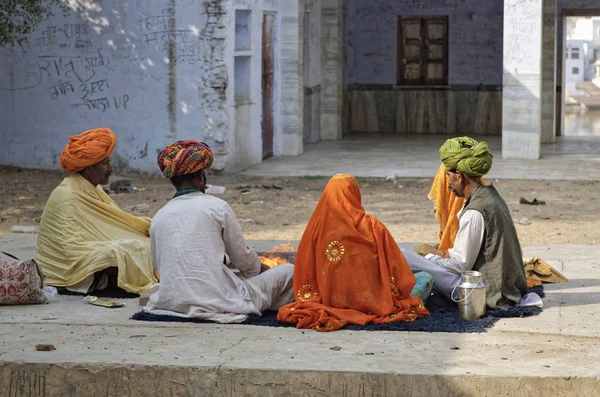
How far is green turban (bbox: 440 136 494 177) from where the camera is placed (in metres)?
6.27

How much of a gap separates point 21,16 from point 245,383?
1092 centimetres

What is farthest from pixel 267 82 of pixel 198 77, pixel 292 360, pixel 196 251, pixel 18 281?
pixel 292 360

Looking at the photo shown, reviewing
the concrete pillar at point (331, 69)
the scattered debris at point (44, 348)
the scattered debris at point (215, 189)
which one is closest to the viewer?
the scattered debris at point (44, 348)

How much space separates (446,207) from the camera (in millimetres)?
7547

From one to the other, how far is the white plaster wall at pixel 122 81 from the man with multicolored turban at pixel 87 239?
22.9ft

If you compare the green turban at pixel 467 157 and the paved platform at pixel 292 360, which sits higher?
the green turban at pixel 467 157

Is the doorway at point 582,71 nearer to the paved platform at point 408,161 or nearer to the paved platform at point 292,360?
the paved platform at point 408,161

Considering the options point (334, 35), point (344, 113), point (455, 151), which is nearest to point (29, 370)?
point (455, 151)

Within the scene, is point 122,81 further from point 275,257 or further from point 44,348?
point 44,348

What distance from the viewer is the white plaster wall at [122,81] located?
14.3 metres

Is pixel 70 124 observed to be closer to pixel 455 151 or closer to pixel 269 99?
pixel 269 99

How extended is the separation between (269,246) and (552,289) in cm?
276

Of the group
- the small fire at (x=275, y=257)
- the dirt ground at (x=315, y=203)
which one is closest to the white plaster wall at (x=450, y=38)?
the dirt ground at (x=315, y=203)

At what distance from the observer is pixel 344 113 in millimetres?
21859
